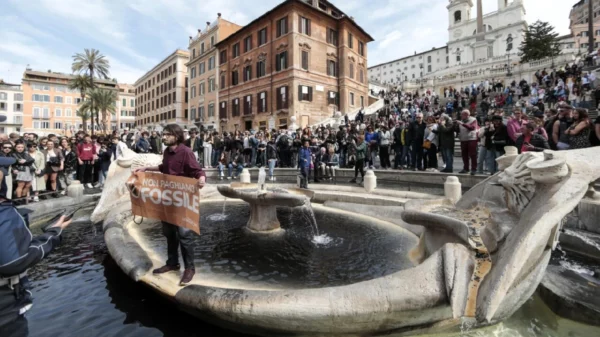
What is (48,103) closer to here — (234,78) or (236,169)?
(234,78)

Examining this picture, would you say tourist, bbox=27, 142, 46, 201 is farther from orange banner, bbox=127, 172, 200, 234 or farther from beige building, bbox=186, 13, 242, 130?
beige building, bbox=186, 13, 242, 130

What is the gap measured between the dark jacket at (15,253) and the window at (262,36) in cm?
3789

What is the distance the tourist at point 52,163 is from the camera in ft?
33.0

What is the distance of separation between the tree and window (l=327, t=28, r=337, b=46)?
36.4m

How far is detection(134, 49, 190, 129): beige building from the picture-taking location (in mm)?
57500

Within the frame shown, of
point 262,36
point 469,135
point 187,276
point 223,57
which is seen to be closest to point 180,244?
point 187,276

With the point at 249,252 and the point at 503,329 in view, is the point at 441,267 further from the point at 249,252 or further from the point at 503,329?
the point at 249,252

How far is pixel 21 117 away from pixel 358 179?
9655 centimetres

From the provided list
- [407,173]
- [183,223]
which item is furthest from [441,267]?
[407,173]

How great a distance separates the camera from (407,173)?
1065 centimetres

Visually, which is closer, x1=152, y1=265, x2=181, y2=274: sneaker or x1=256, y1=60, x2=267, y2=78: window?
x1=152, y1=265, x2=181, y2=274: sneaker

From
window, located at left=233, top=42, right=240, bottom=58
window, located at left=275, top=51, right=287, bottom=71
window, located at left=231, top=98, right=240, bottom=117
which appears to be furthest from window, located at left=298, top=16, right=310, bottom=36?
window, located at left=231, top=98, right=240, bottom=117

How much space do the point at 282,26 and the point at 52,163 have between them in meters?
29.5

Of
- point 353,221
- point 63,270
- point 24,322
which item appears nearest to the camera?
point 24,322
